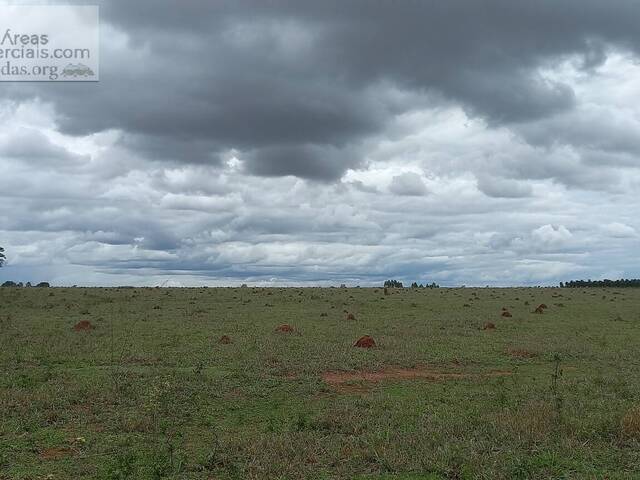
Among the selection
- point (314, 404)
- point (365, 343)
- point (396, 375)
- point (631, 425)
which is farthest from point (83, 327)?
point (631, 425)

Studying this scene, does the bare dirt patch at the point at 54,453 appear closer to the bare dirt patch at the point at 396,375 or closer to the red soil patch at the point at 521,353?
the bare dirt patch at the point at 396,375

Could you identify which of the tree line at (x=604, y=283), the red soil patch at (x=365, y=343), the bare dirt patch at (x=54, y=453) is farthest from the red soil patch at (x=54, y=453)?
the tree line at (x=604, y=283)

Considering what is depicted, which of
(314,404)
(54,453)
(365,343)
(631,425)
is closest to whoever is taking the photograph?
(54,453)

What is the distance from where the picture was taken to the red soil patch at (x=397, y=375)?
16.8 meters

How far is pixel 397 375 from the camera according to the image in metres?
17.6

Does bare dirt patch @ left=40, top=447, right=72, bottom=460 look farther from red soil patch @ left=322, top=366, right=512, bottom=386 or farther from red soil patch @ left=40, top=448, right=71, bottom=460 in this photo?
red soil patch @ left=322, top=366, right=512, bottom=386

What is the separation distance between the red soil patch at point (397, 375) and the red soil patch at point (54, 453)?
297 inches

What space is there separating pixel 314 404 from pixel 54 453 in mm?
5793

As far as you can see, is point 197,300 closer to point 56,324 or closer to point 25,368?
point 56,324

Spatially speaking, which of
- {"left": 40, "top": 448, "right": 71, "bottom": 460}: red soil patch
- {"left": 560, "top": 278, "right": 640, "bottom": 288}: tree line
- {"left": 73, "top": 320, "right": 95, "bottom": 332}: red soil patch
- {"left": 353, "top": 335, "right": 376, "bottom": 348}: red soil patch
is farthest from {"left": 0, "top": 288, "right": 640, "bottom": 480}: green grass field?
{"left": 560, "top": 278, "right": 640, "bottom": 288}: tree line

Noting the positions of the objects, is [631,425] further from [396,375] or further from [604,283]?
[604,283]

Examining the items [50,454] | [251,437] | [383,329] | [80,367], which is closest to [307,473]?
[251,437]

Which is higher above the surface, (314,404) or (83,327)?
(83,327)

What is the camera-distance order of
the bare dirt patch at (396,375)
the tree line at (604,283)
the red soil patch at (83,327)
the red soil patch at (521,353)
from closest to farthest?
the bare dirt patch at (396,375) < the red soil patch at (521,353) < the red soil patch at (83,327) < the tree line at (604,283)
